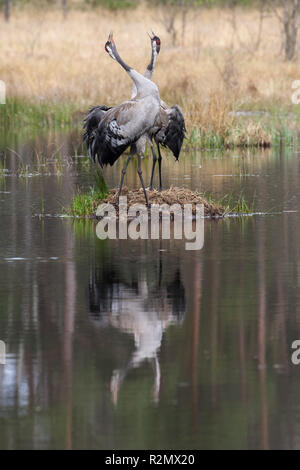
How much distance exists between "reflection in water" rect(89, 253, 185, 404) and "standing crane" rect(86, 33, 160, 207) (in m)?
2.99

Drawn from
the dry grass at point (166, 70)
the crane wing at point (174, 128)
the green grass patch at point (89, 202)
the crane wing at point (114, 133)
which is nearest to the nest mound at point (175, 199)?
the green grass patch at point (89, 202)

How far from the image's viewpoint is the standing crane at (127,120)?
508 inches

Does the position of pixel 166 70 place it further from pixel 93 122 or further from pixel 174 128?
pixel 93 122

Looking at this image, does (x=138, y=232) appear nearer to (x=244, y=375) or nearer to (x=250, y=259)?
(x=250, y=259)

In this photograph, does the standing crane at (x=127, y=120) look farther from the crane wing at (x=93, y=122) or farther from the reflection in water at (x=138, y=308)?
the reflection in water at (x=138, y=308)

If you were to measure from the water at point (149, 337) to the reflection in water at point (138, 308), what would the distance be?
0.01 meters

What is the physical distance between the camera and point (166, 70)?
32.8 metres

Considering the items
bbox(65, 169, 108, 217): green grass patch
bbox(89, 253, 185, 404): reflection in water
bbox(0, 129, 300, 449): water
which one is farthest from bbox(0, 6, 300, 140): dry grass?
bbox(89, 253, 185, 404): reflection in water

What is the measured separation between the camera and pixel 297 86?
31.0m

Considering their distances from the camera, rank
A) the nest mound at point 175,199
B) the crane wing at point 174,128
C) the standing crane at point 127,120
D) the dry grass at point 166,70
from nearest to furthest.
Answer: the standing crane at point 127,120 < the nest mound at point 175,199 < the crane wing at point 174,128 < the dry grass at point 166,70

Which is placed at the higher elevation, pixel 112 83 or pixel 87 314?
pixel 112 83

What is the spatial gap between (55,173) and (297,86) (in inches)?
520

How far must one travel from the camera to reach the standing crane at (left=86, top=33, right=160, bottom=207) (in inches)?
508

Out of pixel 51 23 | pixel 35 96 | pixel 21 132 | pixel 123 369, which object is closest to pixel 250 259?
pixel 123 369
